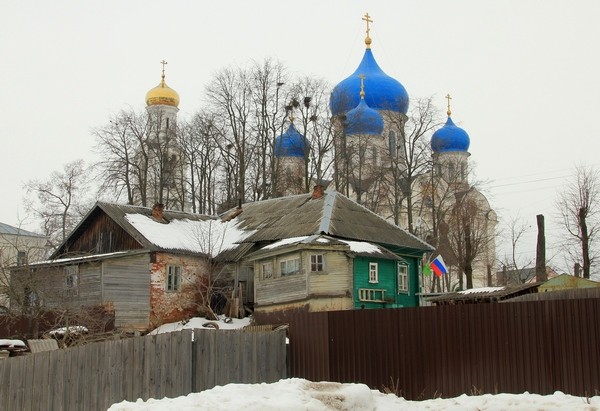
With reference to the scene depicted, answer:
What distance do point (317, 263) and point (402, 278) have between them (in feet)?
16.0

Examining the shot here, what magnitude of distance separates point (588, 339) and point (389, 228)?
2119cm

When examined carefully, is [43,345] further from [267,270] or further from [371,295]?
[371,295]

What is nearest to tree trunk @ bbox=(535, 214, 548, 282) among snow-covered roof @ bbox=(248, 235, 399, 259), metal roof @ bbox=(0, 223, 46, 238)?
snow-covered roof @ bbox=(248, 235, 399, 259)

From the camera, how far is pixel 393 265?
98.6 feet

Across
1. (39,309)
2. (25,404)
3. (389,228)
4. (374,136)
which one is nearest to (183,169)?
(374,136)

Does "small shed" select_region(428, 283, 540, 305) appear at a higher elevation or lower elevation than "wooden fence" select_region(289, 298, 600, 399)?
higher

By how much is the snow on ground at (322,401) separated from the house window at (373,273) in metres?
17.2

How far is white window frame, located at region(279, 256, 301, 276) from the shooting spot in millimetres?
27742

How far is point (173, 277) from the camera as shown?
30.7 meters

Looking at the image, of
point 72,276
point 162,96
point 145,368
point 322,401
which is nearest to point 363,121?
point 162,96

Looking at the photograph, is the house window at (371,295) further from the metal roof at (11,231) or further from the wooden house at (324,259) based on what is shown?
the metal roof at (11,231)

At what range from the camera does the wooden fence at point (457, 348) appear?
1137 cm

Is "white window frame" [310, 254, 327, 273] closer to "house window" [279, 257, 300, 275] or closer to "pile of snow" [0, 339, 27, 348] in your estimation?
"house window" [279, 257, 300, 275]

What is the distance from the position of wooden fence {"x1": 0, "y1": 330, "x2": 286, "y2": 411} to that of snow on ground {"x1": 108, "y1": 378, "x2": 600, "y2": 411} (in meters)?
1.31
